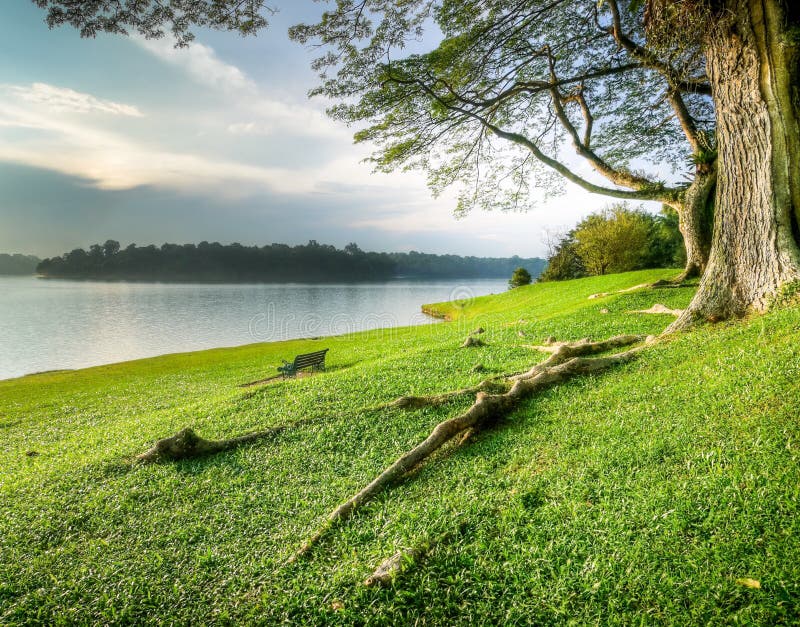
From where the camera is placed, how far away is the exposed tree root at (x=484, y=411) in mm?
4066

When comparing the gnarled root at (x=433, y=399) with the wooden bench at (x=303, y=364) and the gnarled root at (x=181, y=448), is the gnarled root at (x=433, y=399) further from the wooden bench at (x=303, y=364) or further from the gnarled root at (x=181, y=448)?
the wooden bench at (x=303, y=364)

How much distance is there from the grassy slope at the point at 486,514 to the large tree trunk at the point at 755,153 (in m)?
1.00

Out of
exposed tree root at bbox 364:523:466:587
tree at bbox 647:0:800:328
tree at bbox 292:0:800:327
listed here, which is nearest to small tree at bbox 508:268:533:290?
tree at bbox 292:0:800:327

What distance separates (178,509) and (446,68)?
12.3 metres

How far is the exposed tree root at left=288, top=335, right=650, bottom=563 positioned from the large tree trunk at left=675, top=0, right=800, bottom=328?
221 cm

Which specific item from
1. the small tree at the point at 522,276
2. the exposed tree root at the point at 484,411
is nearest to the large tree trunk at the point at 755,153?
the exposed tree root at the point at 484,411

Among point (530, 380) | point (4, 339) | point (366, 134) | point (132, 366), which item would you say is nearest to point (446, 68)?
point (366, 134)

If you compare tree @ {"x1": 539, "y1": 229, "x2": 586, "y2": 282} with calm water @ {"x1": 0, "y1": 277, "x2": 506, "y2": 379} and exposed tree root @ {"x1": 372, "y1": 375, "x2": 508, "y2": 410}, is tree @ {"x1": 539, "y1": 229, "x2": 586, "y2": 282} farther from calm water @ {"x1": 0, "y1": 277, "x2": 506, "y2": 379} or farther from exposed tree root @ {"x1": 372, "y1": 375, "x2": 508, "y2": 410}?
exposed tree root @ {"x1": 372, "y1": 375, "x2": 508, "y2": 410}

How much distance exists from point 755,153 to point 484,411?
6.72 meters

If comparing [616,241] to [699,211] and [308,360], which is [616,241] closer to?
[699,211]

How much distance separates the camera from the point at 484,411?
5.51 meters

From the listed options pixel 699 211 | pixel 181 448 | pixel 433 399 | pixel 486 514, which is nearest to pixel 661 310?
pixel 699 211

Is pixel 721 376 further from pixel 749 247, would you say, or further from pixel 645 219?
pixel 645 219

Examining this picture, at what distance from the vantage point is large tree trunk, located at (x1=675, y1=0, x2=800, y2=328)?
639 centimetres
